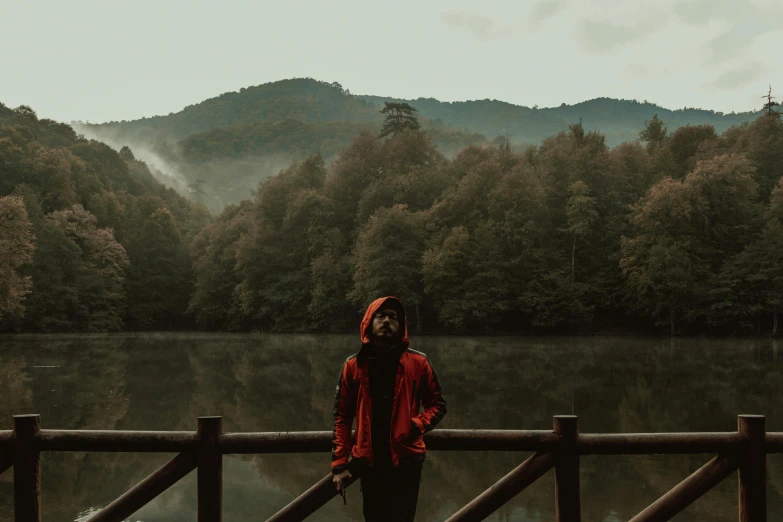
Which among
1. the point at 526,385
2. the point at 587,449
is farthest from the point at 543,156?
the point at 587,449

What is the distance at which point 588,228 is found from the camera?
5703 cm

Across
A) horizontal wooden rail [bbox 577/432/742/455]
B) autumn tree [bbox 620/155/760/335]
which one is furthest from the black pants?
autumn tree [bbox 620/155/760/335]

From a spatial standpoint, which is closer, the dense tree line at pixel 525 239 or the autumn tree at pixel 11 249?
the autumn tree at pixel 11 249

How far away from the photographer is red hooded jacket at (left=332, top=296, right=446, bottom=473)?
4.28 m

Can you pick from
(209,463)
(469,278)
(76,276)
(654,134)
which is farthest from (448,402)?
(654,134)

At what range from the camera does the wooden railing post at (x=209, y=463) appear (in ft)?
15.7

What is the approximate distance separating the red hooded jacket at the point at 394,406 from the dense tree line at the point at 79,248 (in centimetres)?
4880

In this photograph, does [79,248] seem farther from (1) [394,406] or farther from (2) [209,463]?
(1) [394,406]

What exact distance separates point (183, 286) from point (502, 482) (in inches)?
2957

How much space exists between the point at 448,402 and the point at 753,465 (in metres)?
13.8

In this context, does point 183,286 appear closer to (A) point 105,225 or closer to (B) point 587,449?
(A) point 105,225

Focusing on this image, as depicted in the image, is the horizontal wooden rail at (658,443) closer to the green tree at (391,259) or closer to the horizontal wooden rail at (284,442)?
the horizontal wooden rail at (284,442)

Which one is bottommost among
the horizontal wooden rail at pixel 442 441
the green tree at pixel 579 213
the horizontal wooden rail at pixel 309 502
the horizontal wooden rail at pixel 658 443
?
the horizontal wooden rail at pixel 309 502

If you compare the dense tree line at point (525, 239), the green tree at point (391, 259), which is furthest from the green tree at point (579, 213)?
the green tree at point (391, 259)
